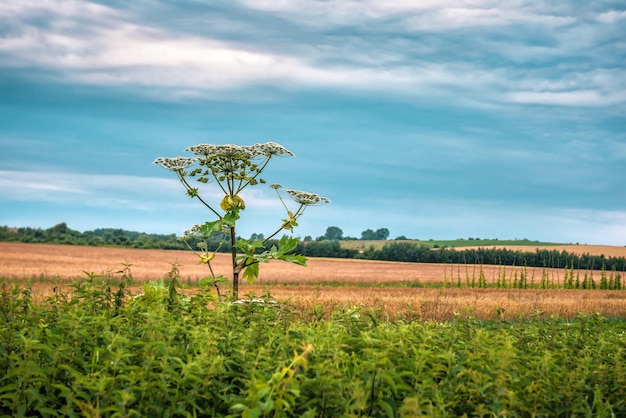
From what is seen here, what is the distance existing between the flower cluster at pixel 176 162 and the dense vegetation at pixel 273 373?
6760mm

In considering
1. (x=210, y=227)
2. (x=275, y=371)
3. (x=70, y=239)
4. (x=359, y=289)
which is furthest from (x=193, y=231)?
(x=70, y=239)

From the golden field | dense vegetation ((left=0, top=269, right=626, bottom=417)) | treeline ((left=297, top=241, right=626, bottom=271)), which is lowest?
the golden field

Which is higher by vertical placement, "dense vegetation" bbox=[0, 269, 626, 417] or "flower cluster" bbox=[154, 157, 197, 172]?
"flower cluster" bbox=[154, 157, 197, 172]

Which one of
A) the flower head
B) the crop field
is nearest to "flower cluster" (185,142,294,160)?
the flower head

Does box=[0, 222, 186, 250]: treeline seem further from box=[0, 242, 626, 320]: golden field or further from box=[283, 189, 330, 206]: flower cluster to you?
box=[283, 189, 330, 206]: flower cluster

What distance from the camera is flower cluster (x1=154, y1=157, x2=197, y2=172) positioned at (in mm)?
12773

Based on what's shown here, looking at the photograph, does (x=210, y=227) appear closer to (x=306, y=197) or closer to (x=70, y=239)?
(x=306, y=197)

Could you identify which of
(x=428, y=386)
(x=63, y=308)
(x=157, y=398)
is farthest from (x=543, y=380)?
(x=63, y=308)

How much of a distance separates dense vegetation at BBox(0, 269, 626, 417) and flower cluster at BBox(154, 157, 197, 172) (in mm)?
6760

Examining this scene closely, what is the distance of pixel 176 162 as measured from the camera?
1284 centimetres

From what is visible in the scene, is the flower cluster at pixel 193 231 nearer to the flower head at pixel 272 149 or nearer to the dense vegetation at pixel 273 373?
the flower head at pixel 272 149

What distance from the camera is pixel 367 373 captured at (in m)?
4.61

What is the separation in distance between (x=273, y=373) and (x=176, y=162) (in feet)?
29.9

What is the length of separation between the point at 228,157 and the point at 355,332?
6.97 meters
